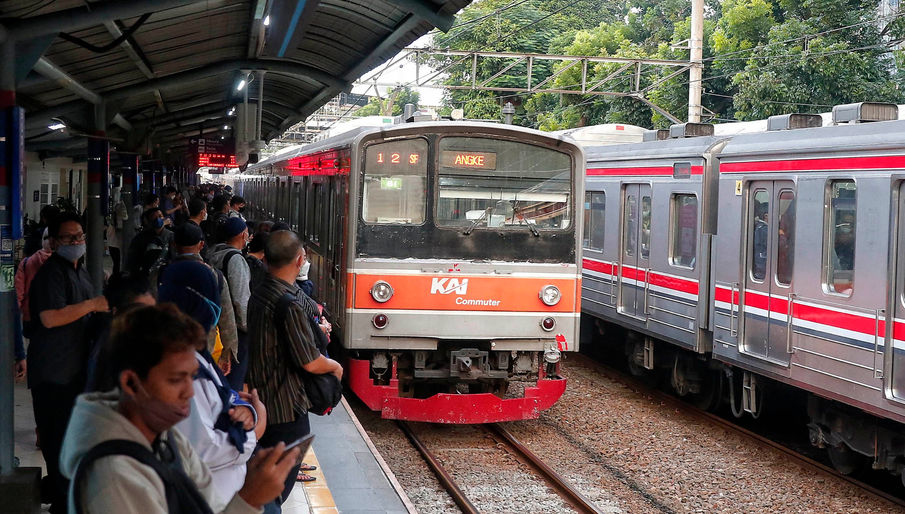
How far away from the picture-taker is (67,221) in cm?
573

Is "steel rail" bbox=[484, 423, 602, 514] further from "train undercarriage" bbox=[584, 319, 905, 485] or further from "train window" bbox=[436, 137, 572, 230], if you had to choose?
"train undercarriage" bbox=[584, 319, 905, 485]

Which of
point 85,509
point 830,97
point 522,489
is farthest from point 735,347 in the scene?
point 830,97

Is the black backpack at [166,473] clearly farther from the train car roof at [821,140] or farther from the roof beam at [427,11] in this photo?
the train car roof at [821,140]

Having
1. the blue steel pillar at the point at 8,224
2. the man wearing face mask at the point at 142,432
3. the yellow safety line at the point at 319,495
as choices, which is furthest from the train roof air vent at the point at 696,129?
the man wearing face mask at the point at 142,432

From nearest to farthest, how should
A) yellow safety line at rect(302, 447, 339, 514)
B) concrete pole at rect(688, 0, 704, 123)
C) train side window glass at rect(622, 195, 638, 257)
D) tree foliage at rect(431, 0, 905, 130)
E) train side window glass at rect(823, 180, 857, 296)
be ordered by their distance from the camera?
yellow safety line at rect(302, 447, 339, 514) → train side window glass at rect(823, 180, 857, 296) → train side window glass at rect(622, 195, 638, 257) → concrete pole at rect(688, 0, 704, 123) → tree foliage at rect(431, 0, 905, 130)

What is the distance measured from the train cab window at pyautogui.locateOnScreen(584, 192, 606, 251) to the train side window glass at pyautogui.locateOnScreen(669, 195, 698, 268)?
204cm

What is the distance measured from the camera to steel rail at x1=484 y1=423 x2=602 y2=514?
7.89m

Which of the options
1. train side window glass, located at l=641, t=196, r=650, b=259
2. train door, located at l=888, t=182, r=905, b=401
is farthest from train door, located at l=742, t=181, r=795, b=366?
train side window glass, located at l=641, t=196, r=650, b=259

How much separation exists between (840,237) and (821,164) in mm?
668

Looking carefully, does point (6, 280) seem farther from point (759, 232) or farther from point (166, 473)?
point (759, 232)

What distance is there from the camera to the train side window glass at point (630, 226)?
12492 mm

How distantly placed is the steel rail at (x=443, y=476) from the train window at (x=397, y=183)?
2138mm

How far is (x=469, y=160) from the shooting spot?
31.9ft

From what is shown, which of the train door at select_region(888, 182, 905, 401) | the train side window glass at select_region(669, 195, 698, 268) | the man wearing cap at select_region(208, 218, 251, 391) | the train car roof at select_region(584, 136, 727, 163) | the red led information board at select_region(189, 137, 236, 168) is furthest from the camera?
the red led information board at select_region(189, 137, 236, 168)
